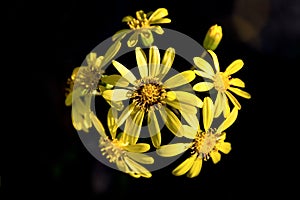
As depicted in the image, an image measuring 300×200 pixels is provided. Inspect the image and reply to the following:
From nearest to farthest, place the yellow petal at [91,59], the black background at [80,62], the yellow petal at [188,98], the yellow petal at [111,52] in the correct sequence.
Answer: the yellow petal at [188,98], the yellow petal at [111,52], the yellow petal at [91,59], the black background at [80,62]

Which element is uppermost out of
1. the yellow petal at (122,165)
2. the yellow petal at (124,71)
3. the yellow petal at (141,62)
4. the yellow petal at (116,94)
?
the yellow petal at (141,62)

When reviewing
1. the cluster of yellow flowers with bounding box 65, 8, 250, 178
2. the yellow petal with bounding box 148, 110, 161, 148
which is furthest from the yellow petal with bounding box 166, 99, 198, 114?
the yellow petal with bounding box 148, 110, 161, 148

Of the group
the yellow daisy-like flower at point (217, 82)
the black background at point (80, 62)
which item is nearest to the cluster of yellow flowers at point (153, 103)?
the yellow daisy-like flower at point (217, 82)

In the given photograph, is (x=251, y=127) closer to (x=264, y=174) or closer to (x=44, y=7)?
(x=264, y=174)

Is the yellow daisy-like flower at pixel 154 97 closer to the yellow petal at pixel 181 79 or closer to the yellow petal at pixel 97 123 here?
the yellow petal at pixel 181 79

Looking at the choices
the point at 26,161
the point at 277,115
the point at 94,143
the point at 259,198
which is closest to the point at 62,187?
the point at 26,161

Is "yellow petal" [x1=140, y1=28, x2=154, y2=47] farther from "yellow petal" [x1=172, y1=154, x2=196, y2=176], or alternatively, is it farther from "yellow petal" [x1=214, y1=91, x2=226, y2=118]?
"yellow petal" [x1=172, y1=154, x2=196, y2=176]
